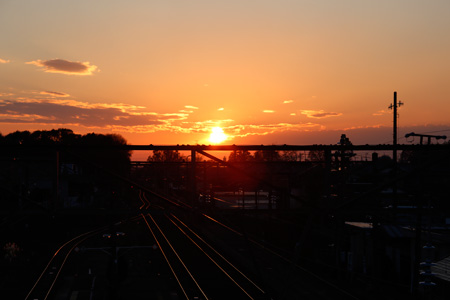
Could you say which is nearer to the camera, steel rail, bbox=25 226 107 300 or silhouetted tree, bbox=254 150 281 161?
steel rail, bbox=25 226 107 300

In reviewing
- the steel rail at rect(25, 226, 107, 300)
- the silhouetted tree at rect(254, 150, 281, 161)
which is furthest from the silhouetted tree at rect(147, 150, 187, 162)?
the steel rail at rect(25, 226, 107, 300)

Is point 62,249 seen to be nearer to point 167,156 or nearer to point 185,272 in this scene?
point 185,272

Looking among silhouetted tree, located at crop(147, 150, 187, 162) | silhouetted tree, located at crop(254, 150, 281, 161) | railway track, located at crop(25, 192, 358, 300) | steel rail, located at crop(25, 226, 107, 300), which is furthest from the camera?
silhouetted tree, located at crop(147, 150, 187, 162)

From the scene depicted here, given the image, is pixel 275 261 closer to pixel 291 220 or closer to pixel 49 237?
pixel 291 220

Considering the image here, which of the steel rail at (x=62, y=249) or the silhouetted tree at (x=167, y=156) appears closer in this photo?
the steel rail at (x=62, y=249)

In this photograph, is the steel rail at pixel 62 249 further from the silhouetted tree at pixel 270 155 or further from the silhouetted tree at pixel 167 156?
the silhouetted tree at pixel 167 156

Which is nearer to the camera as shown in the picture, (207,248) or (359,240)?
(359,240)

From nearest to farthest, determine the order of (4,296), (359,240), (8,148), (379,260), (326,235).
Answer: (8,148) → (4,296) → (379,260) → (359,240) → (326,235)

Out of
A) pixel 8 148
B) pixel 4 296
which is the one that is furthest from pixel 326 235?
pixel 8 148

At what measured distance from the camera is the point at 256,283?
85.3ft

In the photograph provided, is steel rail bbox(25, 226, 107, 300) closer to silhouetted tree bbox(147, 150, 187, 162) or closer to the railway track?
the railway track

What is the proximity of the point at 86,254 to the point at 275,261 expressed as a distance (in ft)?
54.4

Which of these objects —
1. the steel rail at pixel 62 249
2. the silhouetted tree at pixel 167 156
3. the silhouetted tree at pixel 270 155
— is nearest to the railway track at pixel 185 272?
the steel rail at pixel 62 249

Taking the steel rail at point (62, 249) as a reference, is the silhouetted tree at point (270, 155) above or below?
above
